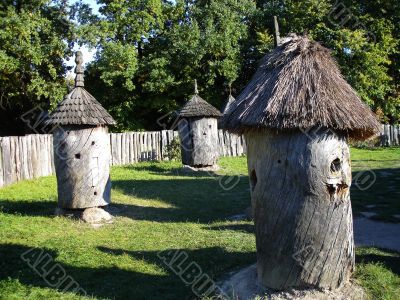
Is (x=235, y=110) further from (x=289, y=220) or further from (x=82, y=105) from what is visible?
(x=82, y=105)

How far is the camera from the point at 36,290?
5.90 metres

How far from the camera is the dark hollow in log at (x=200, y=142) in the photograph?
1811 cm

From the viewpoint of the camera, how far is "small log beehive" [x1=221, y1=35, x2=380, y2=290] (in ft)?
16.0

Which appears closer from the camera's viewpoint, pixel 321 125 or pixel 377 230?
pixel 321 125

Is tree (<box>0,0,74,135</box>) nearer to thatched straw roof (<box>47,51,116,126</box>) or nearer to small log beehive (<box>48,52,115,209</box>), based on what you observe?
thatched straw roof (<box>47,51,116,126</box>)

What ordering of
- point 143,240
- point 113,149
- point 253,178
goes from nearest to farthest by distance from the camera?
1. point 253,178
2. point 143,240
3. point 113,149

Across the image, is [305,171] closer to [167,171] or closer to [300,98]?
[300,98]

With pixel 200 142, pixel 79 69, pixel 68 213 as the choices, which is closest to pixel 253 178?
pixel 68 213

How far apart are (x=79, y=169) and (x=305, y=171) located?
20.6 ft

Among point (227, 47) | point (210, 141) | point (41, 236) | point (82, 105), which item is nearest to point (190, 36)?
point (227, 47)

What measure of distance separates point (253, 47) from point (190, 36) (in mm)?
5432

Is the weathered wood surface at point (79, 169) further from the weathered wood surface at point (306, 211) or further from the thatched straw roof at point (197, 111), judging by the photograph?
the thatched straw roof at point (197, 111)

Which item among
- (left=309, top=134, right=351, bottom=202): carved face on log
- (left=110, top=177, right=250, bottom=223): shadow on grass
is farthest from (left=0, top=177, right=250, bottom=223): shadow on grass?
(left=309, top=134, right=351, bottom=202): carved face on log

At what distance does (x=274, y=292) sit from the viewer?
505 centimetres
